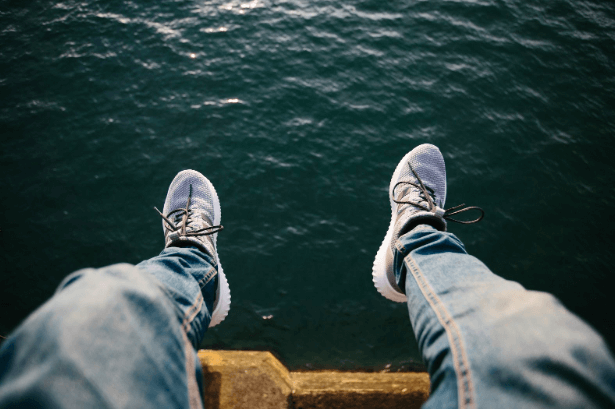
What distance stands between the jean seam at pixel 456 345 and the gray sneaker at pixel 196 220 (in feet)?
5.43

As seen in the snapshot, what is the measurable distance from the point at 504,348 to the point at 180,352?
123 cm

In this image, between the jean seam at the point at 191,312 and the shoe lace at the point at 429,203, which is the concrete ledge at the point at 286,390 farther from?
the shoe lace at the point at 429,203

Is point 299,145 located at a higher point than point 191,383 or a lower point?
lower

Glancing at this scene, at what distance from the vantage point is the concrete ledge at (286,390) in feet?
9.48

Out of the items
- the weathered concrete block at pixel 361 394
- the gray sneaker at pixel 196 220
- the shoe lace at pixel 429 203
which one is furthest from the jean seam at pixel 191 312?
the shoe lace at pixel 429 203

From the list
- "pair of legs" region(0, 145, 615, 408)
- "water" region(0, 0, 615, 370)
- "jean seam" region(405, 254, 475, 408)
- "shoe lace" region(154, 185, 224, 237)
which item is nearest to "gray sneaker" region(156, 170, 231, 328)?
"shoe lace" region(154, 185, 224, 237)

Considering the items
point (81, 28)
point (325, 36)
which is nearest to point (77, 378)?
point (325, 36)

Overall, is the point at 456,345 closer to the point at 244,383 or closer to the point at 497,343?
the point at 497,343

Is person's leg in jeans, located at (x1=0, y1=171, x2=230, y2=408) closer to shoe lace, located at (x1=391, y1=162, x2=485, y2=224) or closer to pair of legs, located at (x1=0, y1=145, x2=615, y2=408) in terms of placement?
pair of legs, located at (x1=0, y1=145, x2=615, y2=408)

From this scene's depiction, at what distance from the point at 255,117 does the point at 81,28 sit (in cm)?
488

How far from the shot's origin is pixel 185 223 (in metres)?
3.18

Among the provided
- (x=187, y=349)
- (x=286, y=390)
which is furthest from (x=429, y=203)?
(x=187, y=349)

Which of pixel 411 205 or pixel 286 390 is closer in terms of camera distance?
pixel 286 390

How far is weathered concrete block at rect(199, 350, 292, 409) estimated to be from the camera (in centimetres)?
286
